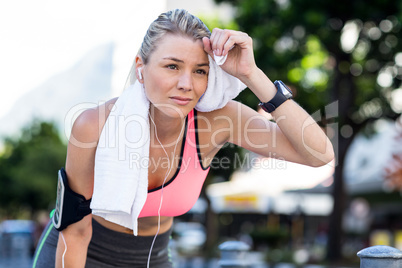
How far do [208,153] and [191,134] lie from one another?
A: 0.13 m

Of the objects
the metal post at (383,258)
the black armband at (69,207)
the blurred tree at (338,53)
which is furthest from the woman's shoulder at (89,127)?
the blurred tree at (338,53)

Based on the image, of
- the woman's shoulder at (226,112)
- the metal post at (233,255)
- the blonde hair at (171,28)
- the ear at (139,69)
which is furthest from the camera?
the metal post at (233,255)

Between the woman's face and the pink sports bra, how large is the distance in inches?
7.7

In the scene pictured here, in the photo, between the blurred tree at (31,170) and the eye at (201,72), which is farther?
the blurred tree at (31,170)

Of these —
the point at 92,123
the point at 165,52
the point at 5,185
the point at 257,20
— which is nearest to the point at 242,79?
the point at 165,52

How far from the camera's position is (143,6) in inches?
205

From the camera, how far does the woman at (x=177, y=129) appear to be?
2.12m

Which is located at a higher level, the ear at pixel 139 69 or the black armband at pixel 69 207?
the ear at pixel 139 69

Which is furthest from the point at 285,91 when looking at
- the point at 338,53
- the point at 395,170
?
the point at 338,53

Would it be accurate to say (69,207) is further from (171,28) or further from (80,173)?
(171,28)

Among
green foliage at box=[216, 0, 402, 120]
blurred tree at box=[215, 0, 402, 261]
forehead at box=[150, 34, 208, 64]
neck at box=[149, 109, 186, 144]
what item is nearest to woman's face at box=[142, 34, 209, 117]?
forehead at box=[150, 34, 208, 64]

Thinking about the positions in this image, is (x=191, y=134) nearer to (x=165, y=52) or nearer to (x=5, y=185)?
(x=165, y=52)

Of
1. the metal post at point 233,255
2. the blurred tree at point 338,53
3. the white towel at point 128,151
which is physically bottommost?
the metal post at point 233,255

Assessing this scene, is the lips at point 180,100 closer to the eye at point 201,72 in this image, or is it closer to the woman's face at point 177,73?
the woman's face at point 177,73
